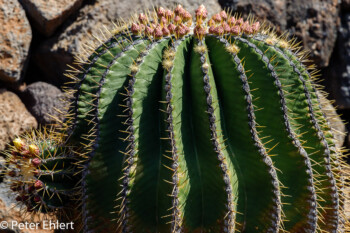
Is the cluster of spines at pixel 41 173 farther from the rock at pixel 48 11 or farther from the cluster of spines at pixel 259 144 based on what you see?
the rock at pixel 48 11

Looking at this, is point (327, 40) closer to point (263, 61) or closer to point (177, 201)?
point (263, 61)

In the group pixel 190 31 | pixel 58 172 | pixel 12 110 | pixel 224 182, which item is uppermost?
pixel 190 31

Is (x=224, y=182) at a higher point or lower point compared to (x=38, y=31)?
higher

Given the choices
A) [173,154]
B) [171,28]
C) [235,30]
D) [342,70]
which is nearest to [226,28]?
[235,30]

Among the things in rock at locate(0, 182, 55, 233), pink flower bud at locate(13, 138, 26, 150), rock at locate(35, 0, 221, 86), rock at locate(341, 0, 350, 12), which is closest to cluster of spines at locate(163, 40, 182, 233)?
pink flower bud at locate(13, 138, 26, 150)

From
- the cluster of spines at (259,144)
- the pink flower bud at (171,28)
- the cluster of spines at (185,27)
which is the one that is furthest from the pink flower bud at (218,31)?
the pink flower bud at (171,28)

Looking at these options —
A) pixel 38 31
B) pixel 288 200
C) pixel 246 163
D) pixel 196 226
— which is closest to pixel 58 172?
pixel 196 226
